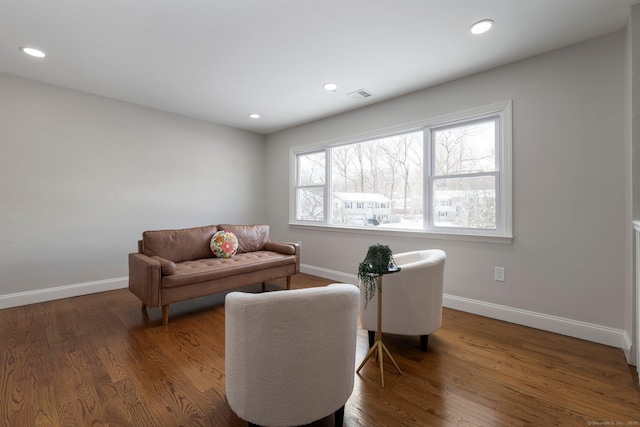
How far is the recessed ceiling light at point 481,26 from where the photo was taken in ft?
6.85

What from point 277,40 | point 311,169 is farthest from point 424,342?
point 311,169

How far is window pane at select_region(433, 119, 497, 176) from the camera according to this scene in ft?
9.35

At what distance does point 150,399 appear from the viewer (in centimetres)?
159

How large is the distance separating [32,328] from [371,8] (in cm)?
388

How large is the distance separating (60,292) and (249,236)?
2252 millimetres

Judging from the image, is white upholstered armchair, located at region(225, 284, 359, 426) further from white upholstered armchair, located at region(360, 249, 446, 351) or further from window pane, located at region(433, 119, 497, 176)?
window pane, located at region(433, 119, 497, 176)

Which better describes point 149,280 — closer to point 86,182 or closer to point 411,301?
point 86,182

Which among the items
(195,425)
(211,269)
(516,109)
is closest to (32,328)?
(211,269)

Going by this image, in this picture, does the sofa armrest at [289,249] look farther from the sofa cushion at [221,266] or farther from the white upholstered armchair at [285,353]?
the white upholstered armchair at [285,353]

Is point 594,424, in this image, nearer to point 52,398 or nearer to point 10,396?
point 52,398

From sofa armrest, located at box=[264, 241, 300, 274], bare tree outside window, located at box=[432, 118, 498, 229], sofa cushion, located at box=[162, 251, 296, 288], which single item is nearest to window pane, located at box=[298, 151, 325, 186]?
sofa armrest, located at box=[264, 241, 300, 274]

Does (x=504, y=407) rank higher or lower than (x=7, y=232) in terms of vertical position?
lower

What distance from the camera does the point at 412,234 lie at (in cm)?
331

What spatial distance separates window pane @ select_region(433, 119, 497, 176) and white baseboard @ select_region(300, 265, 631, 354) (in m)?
1.38
